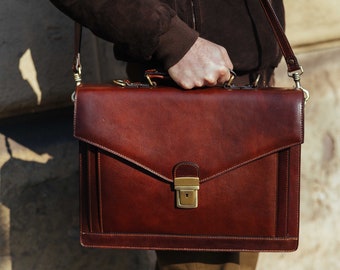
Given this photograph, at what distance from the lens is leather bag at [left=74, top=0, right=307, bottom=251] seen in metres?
1.25

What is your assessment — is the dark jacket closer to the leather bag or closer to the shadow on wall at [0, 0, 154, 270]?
the leather bag

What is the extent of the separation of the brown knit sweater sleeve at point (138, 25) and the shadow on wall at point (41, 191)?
20.2 inches

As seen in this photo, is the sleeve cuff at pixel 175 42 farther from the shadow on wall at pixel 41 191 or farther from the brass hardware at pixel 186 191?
the shadow on wall at pixel 41 191

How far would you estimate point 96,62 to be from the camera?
1.71 meters

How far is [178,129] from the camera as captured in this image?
1.25 metres

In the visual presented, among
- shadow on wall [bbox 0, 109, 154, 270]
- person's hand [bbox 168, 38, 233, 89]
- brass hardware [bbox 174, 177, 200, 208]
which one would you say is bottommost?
shadow on wall [bbox 0, 109, 154, 270]

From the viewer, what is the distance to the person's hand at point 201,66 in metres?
1.23

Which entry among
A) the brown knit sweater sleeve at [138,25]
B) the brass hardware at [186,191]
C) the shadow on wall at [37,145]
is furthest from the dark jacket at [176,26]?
the shadow on wall at [37,145]

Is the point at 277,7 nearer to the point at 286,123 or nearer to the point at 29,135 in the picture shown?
the point at 286,123

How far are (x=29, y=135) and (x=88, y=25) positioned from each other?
20.4 inches

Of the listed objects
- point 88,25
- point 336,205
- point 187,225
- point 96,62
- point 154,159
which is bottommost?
point 336,205

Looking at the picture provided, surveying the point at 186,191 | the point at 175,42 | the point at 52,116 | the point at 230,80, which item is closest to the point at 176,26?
the point at 175,42

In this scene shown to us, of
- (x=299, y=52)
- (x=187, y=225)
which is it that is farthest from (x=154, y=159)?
(x=299, y=52)

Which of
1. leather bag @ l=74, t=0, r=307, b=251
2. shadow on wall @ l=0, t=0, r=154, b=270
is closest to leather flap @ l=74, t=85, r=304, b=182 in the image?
leather bag @ l=74, t=0, r=307, b=251
